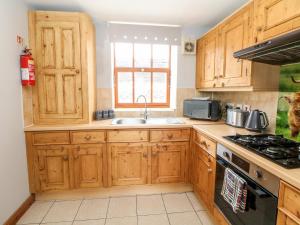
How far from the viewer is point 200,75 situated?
2.76 meters

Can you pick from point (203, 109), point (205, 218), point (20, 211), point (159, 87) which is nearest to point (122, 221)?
point (205, 218)

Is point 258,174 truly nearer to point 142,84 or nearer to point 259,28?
point 259,28

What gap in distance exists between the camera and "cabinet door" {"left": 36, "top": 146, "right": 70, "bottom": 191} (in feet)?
7.04

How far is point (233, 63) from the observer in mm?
1936

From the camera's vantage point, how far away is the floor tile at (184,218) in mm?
1861

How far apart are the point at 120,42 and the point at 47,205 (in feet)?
7.32

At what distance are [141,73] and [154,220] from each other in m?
2.00

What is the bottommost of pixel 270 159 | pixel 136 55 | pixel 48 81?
pixel 270 159

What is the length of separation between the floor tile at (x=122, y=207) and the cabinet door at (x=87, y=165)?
307 millimetres

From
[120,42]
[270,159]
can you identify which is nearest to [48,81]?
[120,42]

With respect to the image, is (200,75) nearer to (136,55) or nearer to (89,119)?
(136,55)

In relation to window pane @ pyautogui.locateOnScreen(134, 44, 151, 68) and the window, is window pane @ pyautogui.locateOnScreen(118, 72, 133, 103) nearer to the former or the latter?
the window

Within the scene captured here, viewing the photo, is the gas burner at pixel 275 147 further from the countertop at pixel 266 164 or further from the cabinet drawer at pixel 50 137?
the cabinet drawer at pixel 50 137

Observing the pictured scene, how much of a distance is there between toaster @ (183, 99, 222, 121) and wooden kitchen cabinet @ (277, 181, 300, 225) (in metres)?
1.51
